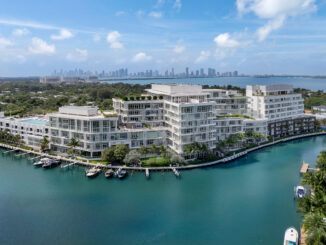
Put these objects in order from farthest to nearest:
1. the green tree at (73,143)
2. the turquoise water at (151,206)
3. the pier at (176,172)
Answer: the green tree at (73,143) → the pier at (176,172) → the turquoise water at (151,206)

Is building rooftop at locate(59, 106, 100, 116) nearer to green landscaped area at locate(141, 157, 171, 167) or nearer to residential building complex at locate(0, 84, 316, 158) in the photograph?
residential building complex at locate(0, 84, 316, 158)

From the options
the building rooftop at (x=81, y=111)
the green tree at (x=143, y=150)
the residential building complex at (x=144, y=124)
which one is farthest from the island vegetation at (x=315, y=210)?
the building rooftop at (x=81, y=111)

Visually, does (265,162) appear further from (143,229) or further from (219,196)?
(143,229)

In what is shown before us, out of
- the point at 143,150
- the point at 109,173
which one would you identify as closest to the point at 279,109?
the point at 143,150

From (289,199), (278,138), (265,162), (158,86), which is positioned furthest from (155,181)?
(278,138)

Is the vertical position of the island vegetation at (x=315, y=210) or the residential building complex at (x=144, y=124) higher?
the residential building complex at (x=144, y=124)

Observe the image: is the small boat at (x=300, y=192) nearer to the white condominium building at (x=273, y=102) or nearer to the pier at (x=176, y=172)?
the pier at (x=176, y=172)

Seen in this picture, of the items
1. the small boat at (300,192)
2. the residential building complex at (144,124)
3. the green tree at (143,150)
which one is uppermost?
the residential building complex at (144,124)

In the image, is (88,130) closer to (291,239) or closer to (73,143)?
(73,143)
